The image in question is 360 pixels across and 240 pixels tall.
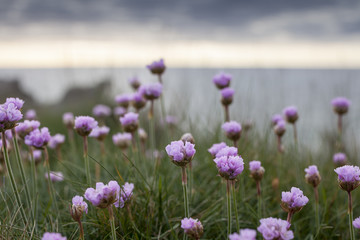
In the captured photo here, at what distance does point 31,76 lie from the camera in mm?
8852

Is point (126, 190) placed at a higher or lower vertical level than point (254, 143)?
higher

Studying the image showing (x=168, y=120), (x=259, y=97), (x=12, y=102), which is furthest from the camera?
(x=259, y=97)

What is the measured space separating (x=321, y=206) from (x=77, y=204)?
5.43 ft

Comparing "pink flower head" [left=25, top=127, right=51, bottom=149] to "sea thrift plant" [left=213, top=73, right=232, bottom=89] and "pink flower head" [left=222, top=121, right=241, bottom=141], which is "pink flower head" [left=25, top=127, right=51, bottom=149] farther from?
"sea thrift plant" [left=213, top=73, right=232, bottom=89]

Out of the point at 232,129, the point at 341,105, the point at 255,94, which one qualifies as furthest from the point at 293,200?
the point at 255,94

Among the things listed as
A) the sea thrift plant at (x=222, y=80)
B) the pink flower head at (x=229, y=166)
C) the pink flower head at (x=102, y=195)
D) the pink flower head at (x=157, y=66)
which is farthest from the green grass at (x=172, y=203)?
the pink flower head at (x=157, y=66)

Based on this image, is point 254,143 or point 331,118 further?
point 331,118

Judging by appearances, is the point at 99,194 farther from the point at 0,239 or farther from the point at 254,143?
the point at 254,143

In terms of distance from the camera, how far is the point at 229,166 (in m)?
1.30

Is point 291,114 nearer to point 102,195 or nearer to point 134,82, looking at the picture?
point 134,82

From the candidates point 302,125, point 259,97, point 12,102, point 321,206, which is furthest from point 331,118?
point 12,102

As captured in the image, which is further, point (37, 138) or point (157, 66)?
point (157, 66)

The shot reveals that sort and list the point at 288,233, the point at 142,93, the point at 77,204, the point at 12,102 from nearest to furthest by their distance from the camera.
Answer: the point at 288,233, the point at 77,204, the point at 12,102, the point at 142,93

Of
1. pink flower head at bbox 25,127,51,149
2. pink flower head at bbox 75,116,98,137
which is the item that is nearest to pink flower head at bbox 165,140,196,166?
pink flower head at bbox 75,116,98,137
